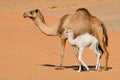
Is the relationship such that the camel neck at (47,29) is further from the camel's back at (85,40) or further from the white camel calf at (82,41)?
the camel's back at (85,40)

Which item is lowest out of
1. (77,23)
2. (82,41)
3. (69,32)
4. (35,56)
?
(35,56)

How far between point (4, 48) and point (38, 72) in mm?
5281

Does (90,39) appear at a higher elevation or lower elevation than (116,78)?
higher

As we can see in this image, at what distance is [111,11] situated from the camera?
47.2 meters

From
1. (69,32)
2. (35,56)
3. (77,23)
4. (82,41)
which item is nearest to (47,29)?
(77,23)

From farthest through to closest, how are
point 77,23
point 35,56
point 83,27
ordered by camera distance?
point 35,56, point 77,23, point 83,27

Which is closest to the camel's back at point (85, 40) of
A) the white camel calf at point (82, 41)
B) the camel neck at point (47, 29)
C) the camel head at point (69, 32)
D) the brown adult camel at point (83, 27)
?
the white camel calf at point (82, 41)

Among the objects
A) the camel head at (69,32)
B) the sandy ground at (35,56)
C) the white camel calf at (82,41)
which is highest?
the camel head at (69,32)

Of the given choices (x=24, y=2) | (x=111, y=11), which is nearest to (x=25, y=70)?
(x=111, y=11)

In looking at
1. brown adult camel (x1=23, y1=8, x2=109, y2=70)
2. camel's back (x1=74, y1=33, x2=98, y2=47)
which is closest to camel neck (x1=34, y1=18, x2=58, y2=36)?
brown adult camel (x1=23, y1=8, x2=109, y2=70)

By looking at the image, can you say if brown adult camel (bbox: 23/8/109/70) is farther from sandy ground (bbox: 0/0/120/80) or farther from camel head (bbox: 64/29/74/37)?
sandy ground (bbox: 0/0/120/80)

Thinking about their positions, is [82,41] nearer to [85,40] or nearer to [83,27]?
[85,40]

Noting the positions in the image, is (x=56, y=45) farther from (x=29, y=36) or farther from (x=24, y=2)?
(x=24, y=2)

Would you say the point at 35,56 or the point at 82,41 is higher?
the point at 82,41
